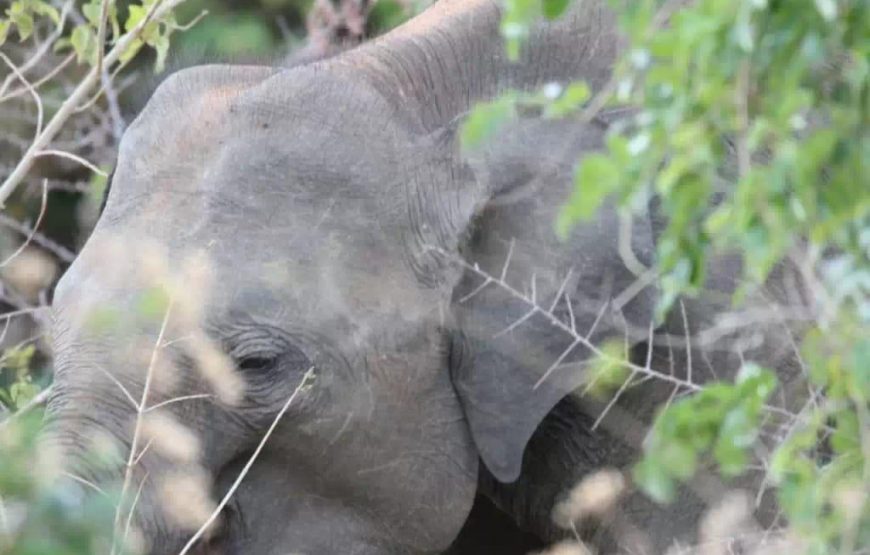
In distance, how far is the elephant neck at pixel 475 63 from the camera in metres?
3.92

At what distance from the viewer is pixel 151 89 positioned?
4.15 m

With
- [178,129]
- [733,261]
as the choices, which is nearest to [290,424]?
[178,129]

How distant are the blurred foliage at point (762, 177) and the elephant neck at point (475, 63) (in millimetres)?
1020

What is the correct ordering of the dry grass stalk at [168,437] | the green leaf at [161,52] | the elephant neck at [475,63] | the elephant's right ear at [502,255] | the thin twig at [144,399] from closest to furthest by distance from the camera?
the thin twig at [144,399] → the dry grass stalk at [168,437] → the elephant's right ear at [502,255] → the elephant neck at [475,63] → the green leaf at [161,52]

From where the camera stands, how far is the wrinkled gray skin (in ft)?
11.8

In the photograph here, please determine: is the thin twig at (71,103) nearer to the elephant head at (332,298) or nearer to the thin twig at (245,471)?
the elephant head at (332,298)

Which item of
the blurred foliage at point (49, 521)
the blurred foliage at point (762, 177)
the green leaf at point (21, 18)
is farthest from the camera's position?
the green leaf at point (21, 18)

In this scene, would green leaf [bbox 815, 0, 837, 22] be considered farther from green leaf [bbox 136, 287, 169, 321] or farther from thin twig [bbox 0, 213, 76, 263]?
thin twig [bbox 0, 213, 76, 263]

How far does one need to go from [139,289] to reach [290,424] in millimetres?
333

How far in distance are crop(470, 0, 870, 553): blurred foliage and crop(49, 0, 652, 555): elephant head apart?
2.70ft

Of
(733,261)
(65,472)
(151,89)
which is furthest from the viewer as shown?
(151,89)

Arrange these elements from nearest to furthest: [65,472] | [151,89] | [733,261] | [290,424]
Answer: [65,472], [290,424], [733,261], [151,89]

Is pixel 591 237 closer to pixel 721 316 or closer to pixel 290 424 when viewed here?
pixel 721 316

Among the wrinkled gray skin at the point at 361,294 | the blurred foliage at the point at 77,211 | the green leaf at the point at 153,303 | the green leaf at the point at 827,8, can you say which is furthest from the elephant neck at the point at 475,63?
the green leaf at the point at 827,8
